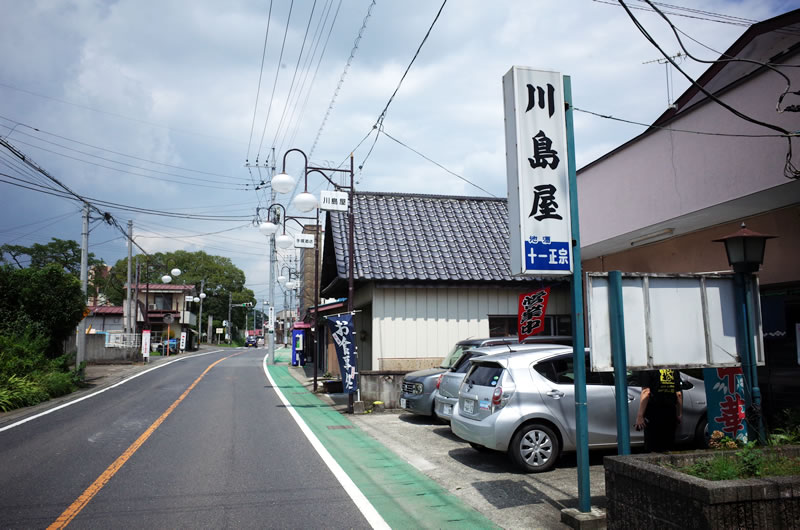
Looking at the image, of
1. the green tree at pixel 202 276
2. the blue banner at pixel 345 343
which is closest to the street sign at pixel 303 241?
the blue banner at pixel 345 343

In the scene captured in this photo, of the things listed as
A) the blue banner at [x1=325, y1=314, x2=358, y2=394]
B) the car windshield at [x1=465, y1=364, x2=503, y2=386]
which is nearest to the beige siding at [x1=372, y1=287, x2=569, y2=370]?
the blue banner at [x1=325, y1=314, x2=358, y2=394]

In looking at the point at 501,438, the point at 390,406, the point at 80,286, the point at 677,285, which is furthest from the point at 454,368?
the point at 80,286

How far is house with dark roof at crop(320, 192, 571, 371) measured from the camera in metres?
15.7

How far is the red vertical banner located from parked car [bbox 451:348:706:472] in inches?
140

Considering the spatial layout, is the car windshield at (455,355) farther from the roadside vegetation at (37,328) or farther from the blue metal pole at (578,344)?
the roadside vegetation at (37,328)

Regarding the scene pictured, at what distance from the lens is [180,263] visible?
231 feet

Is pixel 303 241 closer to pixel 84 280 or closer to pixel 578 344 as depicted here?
pixel 84 280

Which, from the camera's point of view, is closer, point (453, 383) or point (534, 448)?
point (534, 448)

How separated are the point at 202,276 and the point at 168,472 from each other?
69003mm

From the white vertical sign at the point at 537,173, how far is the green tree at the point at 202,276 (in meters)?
67.7

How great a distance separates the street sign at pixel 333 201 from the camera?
539 inches

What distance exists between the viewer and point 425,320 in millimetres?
15984

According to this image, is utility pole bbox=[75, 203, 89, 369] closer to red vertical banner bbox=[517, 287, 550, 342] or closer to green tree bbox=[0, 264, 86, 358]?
green tree bbox=[0, 264, 86, 358]

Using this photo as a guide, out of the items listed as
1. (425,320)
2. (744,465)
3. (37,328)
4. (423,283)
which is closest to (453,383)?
(744,465)
